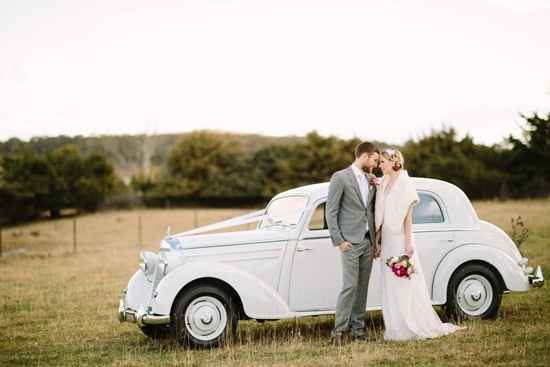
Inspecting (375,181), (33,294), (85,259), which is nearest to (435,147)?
(85,259)

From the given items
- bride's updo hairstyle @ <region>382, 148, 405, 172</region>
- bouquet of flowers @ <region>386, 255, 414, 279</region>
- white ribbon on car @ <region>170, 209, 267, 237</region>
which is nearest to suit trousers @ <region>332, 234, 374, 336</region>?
bouquet of flowers @ <region>386, 255, 414, 279</region>

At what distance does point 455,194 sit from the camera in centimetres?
841

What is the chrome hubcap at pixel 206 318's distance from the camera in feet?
23.9

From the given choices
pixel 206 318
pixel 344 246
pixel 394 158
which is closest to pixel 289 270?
pixel 344 246

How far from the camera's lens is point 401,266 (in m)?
7.26

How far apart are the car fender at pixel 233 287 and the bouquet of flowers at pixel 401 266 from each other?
4.17 feet

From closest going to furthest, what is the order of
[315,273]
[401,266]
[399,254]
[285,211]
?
[401,266]
[399,254]
[315,273]
[285,211]

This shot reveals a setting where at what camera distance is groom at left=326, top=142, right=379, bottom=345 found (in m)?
7.11

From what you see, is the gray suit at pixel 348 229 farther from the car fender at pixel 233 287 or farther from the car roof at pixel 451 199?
the car roof at pixel 451 199

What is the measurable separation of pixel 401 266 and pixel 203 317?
2.23 metres

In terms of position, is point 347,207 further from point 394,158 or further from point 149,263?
point 149,263

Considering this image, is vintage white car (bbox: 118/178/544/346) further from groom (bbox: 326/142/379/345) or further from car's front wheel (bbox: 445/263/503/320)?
groom (bbox: 326/142/379/345)

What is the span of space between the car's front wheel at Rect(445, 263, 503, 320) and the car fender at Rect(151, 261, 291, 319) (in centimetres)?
212

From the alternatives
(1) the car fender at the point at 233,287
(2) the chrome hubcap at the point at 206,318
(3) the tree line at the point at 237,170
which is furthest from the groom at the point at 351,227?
(3) the tree line at the point at 237,170
